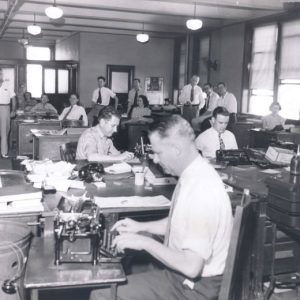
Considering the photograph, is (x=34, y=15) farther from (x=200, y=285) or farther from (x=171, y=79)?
(x=200, y=285)

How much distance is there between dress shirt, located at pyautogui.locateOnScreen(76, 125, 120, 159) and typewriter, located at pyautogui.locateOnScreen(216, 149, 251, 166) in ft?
4.01

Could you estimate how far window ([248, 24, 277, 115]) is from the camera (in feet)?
32.6

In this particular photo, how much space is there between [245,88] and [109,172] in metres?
7.62

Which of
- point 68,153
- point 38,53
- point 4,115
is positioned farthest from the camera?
point 38,53

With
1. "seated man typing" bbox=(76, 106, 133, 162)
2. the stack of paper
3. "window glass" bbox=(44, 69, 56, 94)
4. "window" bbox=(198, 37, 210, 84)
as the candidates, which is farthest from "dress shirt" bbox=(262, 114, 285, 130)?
"window glass" bbox=(44, 69, 56, 94)

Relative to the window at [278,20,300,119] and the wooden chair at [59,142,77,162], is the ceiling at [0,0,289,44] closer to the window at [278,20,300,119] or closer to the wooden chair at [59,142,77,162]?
the window at [278,20,300,119]

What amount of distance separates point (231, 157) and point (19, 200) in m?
2.42

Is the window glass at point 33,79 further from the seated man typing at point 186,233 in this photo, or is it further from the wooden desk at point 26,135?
the seated man typing at point 186,233

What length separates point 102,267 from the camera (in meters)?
2.16

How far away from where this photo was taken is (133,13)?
1081cm

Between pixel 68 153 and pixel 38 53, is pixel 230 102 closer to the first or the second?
pixel 68 153

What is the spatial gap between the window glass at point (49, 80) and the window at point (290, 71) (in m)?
8.92

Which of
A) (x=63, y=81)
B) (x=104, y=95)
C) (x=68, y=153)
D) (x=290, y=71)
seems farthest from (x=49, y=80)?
(x=68, y=153)

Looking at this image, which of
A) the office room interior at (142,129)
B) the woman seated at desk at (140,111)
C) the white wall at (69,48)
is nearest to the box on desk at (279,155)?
the office room interior at (142,129)
